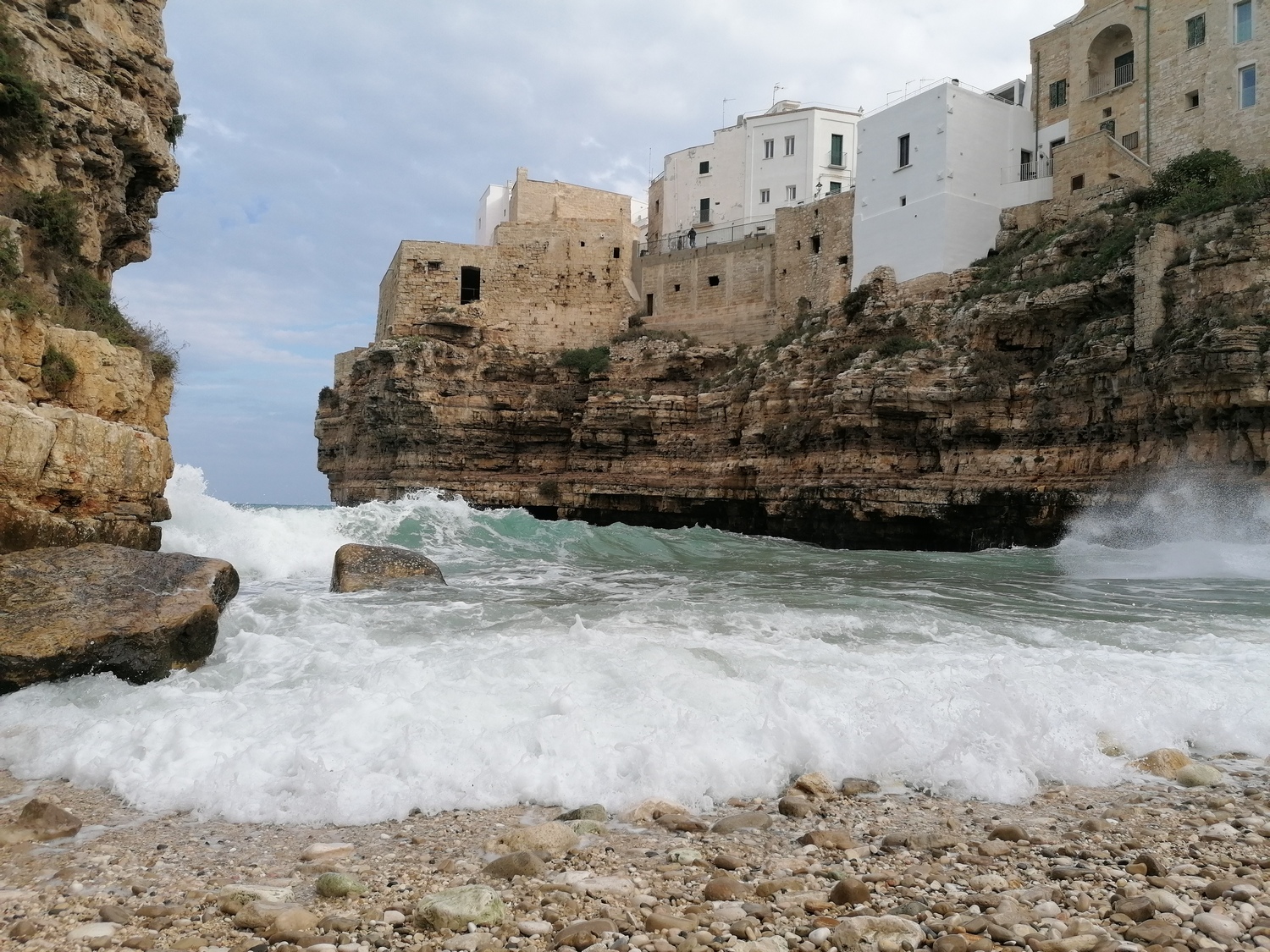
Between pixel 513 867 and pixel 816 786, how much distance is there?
71.1 inches

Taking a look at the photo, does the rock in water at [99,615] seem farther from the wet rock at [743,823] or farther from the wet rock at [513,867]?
the wet rock at [743,823]

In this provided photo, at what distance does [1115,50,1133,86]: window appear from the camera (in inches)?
1165

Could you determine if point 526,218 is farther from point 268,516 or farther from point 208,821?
point 208,821

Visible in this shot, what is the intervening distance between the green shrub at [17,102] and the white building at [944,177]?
84.7 feet

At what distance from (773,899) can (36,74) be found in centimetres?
1260

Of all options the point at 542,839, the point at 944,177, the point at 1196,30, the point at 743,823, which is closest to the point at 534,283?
the point at 944,177

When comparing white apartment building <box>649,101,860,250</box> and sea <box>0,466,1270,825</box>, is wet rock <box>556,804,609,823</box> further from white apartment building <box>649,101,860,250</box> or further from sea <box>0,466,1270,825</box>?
white apartment building <box>649,101,860,250</box>

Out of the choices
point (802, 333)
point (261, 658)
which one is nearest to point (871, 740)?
point (261, 658)

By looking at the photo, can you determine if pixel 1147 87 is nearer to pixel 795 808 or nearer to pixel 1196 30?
pixel 1196 30

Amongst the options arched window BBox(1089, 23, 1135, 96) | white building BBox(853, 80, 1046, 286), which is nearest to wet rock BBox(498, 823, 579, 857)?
white building BBox(853, 80, 1046, 286)

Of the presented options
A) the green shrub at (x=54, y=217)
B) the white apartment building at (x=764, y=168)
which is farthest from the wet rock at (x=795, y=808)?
the white apartment building at (x=764, y=168)

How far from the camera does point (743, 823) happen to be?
428 cm

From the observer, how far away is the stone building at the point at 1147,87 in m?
26.2

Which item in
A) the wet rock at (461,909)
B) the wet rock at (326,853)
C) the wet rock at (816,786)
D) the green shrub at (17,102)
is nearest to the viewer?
the wet rock at (461,909)
